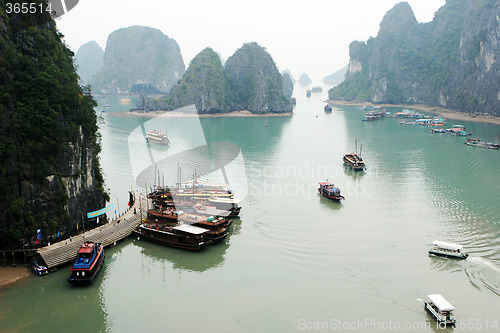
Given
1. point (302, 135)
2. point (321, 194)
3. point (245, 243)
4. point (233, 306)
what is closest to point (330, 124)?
point (302, 135)

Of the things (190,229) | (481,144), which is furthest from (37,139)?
(481,144)

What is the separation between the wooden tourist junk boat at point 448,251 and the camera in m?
26.7

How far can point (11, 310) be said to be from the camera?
67.1 feet

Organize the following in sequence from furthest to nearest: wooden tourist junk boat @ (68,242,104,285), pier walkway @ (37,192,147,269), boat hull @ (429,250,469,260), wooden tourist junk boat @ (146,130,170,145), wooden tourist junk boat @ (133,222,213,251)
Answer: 1. wooden tourist junk boat @ (146,130,170,145)
2. wooden tourist junk boat @ (133,222,213,251)
3. boat hull @ (429,250,469,260)
4. pier walkway @ (37,192,147,269)
5. wooden tourist junk boat @ (68,242,104,285)

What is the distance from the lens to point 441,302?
20359mm

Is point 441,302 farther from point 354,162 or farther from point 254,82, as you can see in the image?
point 254,82

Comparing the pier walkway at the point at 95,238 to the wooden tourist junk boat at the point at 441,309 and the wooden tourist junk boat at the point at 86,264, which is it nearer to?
the wooden tourist junk boat at the point at 86,264

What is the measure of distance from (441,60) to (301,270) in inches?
6451

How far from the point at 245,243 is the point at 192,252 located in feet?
13.3

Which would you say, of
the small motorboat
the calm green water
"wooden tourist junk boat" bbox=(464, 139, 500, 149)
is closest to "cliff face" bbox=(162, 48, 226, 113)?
"wooden tourist junk boat" bbox=(464, 139, 500, 149)

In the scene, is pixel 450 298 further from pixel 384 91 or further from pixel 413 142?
pixel 384 91

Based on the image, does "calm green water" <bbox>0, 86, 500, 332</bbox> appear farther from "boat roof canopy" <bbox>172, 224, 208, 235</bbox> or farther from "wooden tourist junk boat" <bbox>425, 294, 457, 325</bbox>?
"boat roof canopy" <bbox>172, 224, 208, 235</bbox>

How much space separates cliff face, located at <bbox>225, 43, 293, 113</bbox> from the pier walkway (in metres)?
109

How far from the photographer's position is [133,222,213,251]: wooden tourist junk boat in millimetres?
27875
